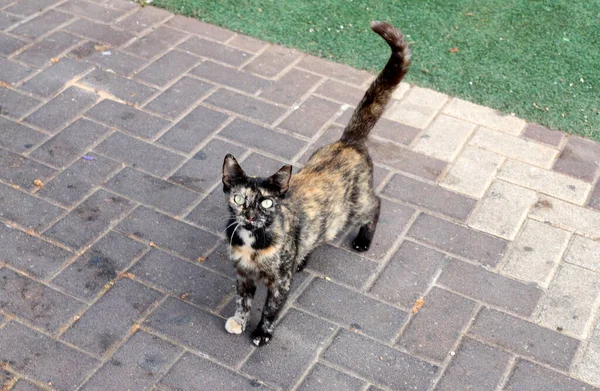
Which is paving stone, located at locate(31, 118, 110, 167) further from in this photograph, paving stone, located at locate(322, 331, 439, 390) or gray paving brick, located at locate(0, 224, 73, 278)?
paving stone, located at locate(322, 331, 439, 390)

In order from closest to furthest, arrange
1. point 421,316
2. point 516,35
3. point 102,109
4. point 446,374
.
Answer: point 446,374
point 421,316
point 102,109
point 516,35

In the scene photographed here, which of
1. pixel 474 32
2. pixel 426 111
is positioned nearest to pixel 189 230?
pixel 426 111

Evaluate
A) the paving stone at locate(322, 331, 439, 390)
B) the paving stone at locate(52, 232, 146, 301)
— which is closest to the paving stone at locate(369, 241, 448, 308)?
the paving stone at locate(322, 331, 439, 390)

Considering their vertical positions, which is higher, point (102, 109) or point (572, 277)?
point (102, 109)

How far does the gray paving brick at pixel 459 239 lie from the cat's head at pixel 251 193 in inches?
53.2

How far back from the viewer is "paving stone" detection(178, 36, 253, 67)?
6.25 meters

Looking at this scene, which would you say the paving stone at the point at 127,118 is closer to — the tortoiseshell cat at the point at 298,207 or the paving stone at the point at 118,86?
the paving stone at the point at 118,86

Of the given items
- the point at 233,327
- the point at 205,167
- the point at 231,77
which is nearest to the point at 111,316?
the point at 233,327

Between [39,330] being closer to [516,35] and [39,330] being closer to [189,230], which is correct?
[189,230]

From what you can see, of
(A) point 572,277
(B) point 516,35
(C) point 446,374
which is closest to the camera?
(C) point 446,374

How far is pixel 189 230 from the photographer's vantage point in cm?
472

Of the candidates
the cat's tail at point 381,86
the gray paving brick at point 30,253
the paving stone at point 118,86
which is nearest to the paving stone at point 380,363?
the cat's tail at point 381,86

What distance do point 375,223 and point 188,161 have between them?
140 centimetres

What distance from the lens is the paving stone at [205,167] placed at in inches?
200
